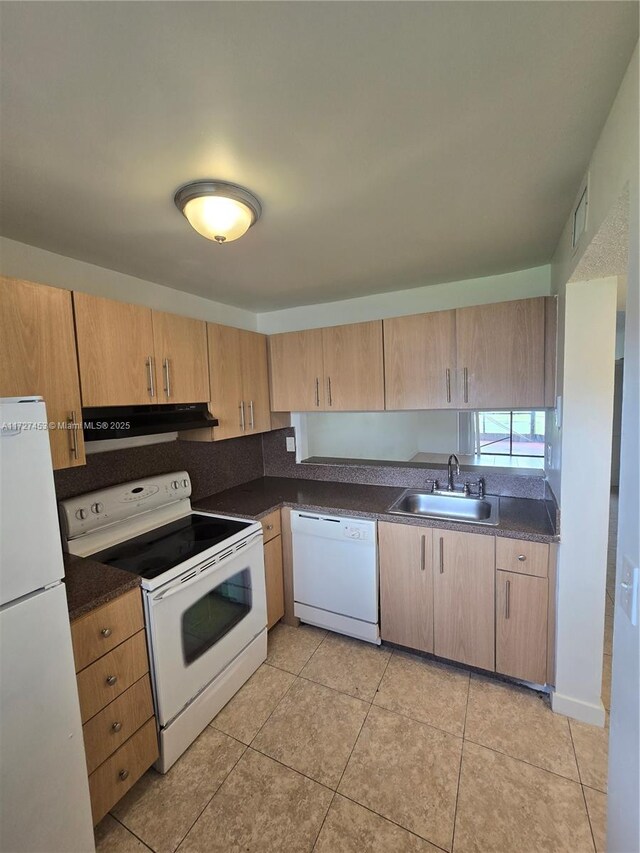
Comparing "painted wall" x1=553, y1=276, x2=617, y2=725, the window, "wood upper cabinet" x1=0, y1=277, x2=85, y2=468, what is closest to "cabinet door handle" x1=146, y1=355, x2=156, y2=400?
"wood upper cabinet" x1=0, y1=277, x2=85, y2=468

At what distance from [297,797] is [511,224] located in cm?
267

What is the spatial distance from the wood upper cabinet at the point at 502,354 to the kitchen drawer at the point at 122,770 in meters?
2.29

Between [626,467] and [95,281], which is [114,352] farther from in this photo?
[626,467]

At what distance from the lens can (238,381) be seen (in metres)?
2.50

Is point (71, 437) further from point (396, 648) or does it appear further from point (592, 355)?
point (592, 355)

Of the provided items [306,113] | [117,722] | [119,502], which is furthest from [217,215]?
[117,722]

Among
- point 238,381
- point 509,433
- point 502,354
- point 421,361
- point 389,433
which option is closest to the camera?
point 502,354

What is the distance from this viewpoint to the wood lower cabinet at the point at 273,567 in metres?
2.31

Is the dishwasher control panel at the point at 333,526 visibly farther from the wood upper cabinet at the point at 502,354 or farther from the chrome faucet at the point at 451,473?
the wood upper cabinet at the point at 502,354

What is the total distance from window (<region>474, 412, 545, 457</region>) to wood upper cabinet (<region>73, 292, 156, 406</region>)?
3.02 metres

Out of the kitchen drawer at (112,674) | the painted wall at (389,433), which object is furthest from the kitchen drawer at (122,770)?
the painted wall at (389,433)

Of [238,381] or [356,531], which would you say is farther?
[238,381]

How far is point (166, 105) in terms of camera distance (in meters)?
0.92

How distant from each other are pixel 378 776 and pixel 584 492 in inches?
61.1
